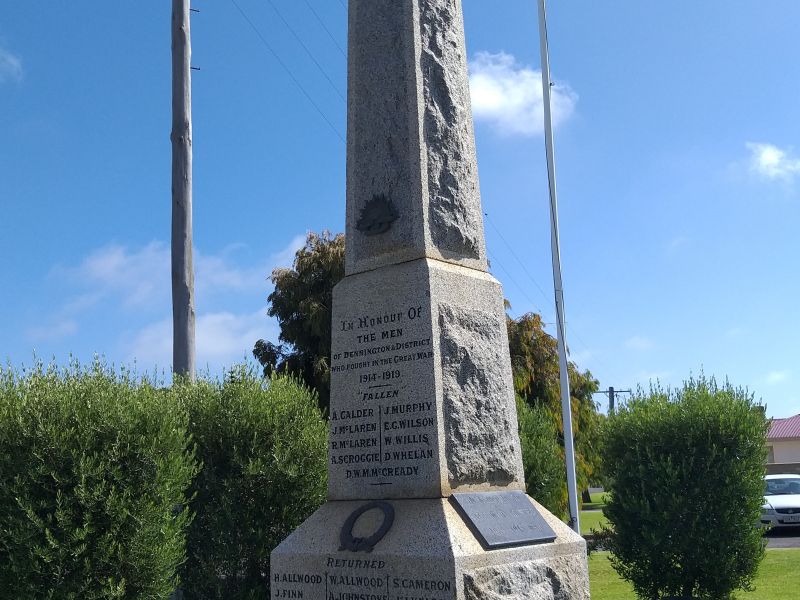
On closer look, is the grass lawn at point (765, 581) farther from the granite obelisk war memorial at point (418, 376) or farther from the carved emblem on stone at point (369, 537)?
the carved emblem on stone at point (369, 537)

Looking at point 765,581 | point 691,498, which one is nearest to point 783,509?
point 765,581

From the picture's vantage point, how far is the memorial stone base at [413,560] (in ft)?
14.1

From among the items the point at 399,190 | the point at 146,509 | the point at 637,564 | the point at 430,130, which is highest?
the point at 430,130

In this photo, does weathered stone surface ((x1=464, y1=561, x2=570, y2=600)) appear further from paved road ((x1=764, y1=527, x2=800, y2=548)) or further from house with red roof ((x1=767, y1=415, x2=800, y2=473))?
house with red roof ((x1=767, y1=415, x2=800, y2=473))

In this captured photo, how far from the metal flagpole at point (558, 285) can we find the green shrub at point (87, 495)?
812cm

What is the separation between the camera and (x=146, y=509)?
7.38 meters

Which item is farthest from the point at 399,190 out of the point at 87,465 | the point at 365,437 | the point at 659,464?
the point at 659,464

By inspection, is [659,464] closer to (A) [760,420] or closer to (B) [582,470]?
(A) [760,420]

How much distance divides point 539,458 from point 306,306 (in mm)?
8586

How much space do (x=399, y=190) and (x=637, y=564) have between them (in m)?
6.62

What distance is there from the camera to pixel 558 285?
14938 millimetres

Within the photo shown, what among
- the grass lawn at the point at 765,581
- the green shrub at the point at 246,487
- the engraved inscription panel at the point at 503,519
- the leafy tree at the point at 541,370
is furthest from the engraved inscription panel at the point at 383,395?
the leafy tree at the point at 541,370

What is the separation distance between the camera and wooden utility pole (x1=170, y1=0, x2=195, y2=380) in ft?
35.8

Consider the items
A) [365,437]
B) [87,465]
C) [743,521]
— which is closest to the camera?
[365,437]
